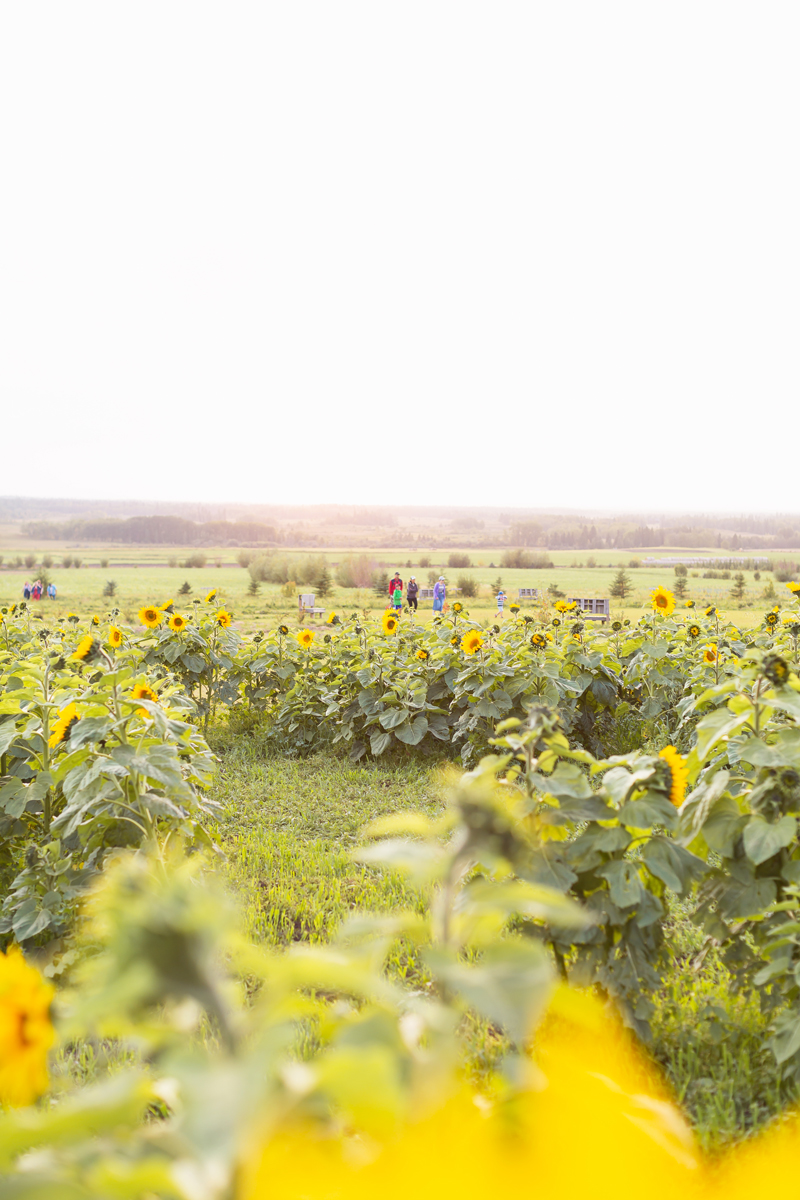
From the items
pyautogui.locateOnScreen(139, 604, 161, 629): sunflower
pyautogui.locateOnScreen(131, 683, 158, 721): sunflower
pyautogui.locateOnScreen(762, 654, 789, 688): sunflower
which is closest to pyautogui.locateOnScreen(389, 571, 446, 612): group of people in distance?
pyautogui.locateOnScreen(139, 604, 161, 629): sunflower

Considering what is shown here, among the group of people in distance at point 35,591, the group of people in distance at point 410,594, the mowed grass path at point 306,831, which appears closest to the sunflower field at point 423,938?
the mowed grass path at point 306,831

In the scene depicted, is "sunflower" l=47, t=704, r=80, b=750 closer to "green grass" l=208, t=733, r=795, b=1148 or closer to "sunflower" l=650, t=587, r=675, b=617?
"green grass" l=208, t=733, r=795, b=1148

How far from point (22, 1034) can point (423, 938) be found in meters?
0.60

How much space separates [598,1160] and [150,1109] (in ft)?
7.48

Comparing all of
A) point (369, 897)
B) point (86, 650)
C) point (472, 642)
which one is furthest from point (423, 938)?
point (472, 642)

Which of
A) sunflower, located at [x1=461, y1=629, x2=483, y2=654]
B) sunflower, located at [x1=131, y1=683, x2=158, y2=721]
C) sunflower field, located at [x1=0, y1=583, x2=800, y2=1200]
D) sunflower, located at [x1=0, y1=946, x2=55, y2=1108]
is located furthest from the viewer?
sunflower, located at [x1=461, y1=629, x2=483, y2=654]

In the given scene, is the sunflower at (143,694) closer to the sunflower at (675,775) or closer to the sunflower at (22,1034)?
the sunflower at (675,775)

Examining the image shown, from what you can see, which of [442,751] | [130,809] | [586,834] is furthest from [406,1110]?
[442,751]

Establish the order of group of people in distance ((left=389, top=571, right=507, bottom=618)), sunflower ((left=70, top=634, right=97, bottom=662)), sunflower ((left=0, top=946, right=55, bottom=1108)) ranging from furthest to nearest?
group of people in distance ((left=389, top=571, right=507, bottom=618)), sunflower ((left=70, top=634, right=97, bottom=662)), sunflower ((left=0, top=946, right=55, bottom=1108))

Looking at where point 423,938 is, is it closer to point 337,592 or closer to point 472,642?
point 472,642

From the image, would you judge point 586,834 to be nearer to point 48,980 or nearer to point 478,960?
point 478,960

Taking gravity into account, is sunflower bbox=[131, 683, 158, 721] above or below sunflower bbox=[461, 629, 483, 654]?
above

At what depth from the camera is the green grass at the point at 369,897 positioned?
7.34 ft

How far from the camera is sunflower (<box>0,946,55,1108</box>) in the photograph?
929 millimetres
